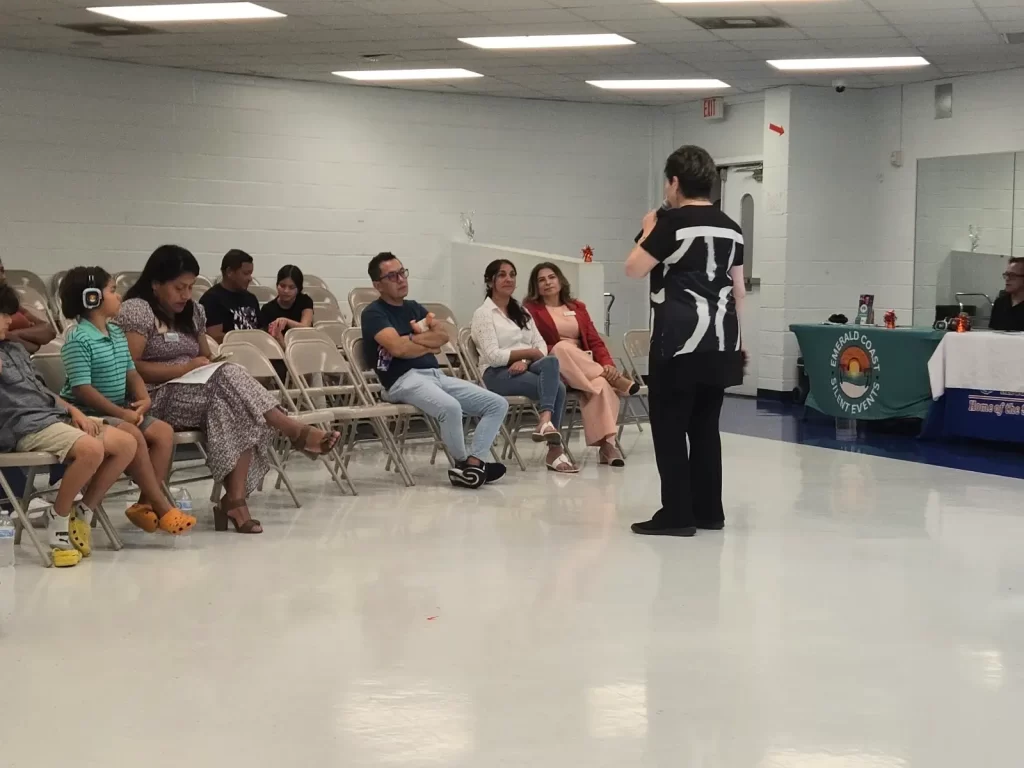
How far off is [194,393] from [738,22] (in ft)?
15.5

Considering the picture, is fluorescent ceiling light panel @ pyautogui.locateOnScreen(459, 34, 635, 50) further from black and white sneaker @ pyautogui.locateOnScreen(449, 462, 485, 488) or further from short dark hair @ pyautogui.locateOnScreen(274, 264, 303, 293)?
black and white sneaker @ pyautogui.locateOnScreen(449, 462, 485, 488)

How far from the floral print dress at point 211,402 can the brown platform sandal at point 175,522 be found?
374 mm

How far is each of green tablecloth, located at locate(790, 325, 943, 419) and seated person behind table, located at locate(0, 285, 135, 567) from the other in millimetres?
5797

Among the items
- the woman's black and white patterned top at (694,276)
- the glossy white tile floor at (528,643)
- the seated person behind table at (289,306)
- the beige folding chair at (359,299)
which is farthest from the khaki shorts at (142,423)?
the beige folding chair at (359,299)

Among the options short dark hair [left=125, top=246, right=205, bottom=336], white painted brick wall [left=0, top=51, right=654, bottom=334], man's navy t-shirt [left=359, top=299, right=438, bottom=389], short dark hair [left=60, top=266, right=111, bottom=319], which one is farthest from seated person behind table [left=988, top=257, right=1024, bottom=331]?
short dark hair [left=60, top=266, right=111, bottom=319]

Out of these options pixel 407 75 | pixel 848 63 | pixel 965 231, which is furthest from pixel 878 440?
pixel 407 75

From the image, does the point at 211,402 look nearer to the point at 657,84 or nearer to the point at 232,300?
the point at 232,300

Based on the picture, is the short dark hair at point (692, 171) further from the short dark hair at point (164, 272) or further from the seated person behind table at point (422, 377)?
the short dark hair at point (164, 272)

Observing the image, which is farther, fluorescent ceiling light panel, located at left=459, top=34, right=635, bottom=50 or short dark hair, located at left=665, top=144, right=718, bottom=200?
fluorescent ceiling light panel, located at left=459, top=34, right=635, bottom=50

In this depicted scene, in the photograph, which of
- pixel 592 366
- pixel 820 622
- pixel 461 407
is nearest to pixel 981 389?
pixel 592 366

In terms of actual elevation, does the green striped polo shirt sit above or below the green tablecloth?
above

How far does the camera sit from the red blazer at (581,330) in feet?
24.2

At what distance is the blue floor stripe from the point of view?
7578 mm

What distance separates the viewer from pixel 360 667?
3340 millimetres
